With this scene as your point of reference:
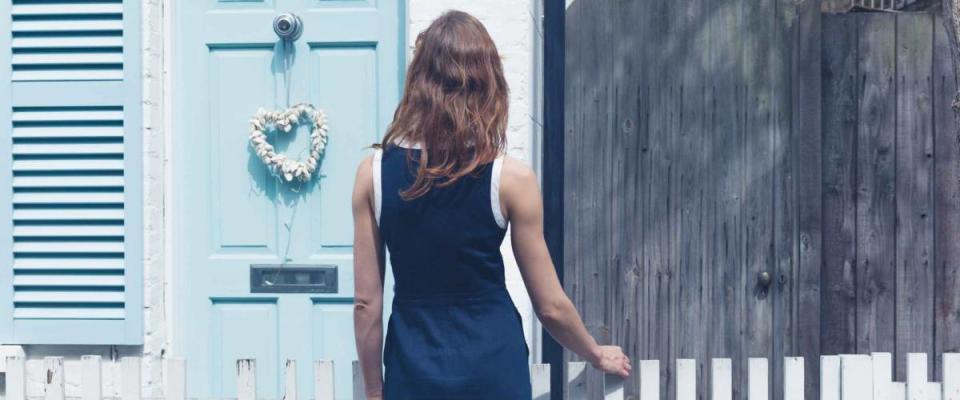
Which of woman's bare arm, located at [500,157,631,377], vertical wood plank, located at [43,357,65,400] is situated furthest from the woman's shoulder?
vertical wood plank, located at [43,357,65,400]

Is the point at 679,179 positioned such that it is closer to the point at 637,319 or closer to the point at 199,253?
the point at 637,319

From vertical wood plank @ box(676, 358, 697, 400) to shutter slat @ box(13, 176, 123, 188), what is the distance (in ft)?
8.30

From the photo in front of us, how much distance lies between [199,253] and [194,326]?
323mm

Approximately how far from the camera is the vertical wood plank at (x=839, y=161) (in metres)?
5.34

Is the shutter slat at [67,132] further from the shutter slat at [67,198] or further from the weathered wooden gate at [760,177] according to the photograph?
the weathered wooden gate at [760,177]

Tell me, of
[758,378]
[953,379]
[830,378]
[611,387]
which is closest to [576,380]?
[611,387]

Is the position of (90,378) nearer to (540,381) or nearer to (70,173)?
(70,173)

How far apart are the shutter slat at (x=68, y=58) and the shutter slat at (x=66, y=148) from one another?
34cm

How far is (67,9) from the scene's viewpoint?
16.6 ft

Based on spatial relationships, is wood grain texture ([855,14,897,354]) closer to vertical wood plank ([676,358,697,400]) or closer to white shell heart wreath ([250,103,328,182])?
vertical wood plank ([676,358,697,400])

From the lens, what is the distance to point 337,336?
16.9 feet

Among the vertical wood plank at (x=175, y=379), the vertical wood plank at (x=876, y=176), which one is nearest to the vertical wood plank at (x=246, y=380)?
the vertical wood plank at (x=175, y=379)

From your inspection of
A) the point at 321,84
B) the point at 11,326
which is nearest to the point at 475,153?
the point at 321,84

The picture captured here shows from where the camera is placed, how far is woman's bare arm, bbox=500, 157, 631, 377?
3.11 meters
